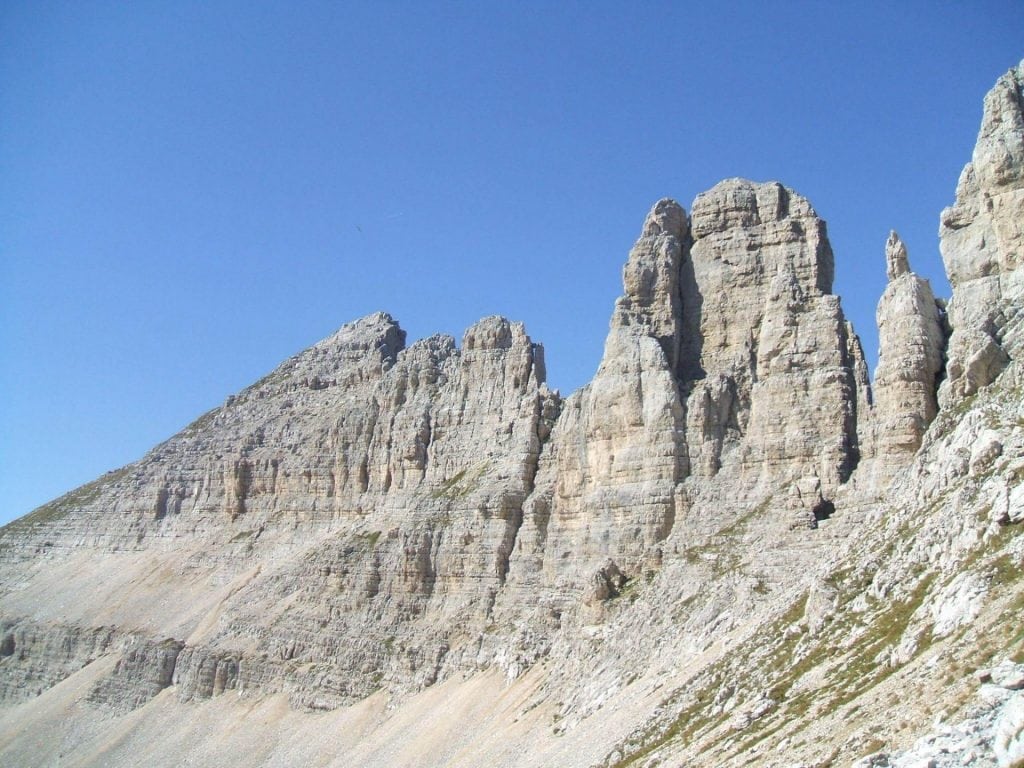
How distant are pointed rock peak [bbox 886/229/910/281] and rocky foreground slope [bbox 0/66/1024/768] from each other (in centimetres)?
23

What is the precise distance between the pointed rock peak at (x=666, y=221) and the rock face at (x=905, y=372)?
24.9m

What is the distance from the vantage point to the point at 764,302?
274 ft

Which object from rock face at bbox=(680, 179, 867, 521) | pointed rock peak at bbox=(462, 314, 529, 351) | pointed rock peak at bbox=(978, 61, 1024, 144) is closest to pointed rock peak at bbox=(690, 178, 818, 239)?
rock face at bbox=(680, 179, 867, 521)

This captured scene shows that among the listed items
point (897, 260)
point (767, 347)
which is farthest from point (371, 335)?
point (897, 260)

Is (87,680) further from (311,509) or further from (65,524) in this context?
(65,524)

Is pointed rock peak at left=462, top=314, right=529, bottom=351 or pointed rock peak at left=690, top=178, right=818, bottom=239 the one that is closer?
pointed rock peak at left=690, top=178, right=818, bottom=239

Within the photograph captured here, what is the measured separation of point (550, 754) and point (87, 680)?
73602 millimetres

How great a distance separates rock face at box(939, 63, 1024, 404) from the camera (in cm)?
5981

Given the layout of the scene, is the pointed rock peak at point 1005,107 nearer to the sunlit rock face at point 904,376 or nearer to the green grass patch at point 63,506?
the sunlit rock face at point 904,376

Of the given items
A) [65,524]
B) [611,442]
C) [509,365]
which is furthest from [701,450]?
[65,524]

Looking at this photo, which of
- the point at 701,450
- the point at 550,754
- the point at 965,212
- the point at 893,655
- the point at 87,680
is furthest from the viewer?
the point at 87,680

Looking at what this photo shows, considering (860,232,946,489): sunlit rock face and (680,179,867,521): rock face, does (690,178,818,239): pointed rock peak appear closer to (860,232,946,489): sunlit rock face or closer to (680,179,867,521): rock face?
(680,179,867,521): rock face

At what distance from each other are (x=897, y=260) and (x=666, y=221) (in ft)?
79.1

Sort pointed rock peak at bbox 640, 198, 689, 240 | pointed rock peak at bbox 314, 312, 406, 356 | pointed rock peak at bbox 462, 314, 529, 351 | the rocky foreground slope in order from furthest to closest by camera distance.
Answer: pointed rock peak at bbox 314, 312, 406, 356 < pointed rock peak at bbox 462, 314, 529, 351 < pointed rock peak at bbox 640, 198, 689, 240 < the rocky foreground slope
